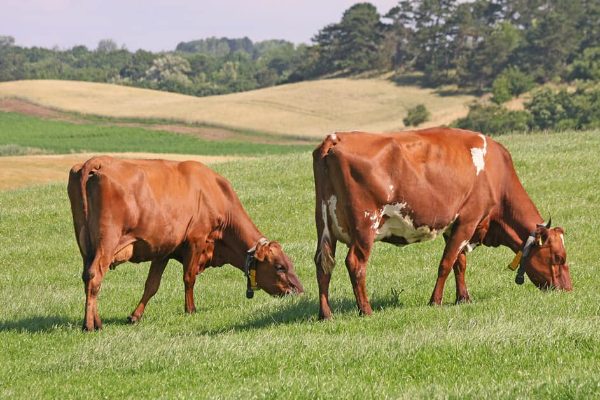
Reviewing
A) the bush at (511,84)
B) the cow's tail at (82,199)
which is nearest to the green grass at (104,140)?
the bush at (511,84)

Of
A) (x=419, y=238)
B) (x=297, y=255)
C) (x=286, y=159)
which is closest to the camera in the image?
(x=419, y=238)

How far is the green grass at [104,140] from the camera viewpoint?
6800cm

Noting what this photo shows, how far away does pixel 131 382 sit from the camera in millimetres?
8617

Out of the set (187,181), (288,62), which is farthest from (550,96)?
(288,62)

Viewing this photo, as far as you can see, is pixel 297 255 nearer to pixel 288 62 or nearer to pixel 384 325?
pixel 384 325

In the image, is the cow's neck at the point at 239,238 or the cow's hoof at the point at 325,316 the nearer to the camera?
the cow's hoof at the point at 325,316

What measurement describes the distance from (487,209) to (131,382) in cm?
604

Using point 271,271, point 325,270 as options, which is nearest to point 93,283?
point 271,271

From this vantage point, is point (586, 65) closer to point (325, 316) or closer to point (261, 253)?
point (261, 253)

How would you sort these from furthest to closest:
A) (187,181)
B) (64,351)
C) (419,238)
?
(187,181) → (419,238) → (64,351)

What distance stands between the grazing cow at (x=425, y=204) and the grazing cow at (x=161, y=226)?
2.19m

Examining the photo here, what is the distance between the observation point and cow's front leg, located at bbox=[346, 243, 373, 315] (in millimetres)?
11633

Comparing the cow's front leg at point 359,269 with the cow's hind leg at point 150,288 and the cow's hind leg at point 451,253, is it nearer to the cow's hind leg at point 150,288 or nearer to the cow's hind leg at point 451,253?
the cow's hind leg at point 451,253

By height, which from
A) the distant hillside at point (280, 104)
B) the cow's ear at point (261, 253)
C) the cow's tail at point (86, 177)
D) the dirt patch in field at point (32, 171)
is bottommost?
the distant hillside at point (280, 104)
